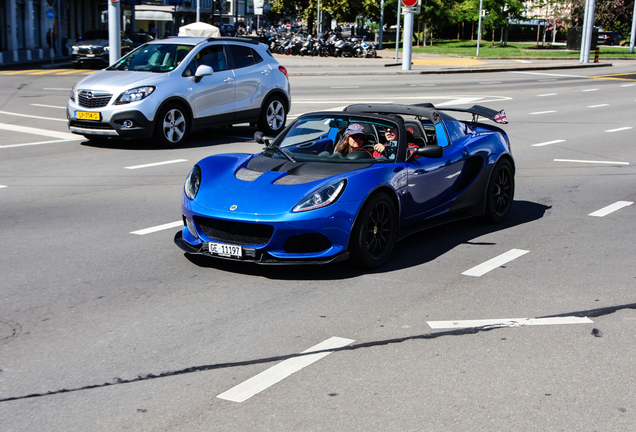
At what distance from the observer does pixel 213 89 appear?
14.0 meters

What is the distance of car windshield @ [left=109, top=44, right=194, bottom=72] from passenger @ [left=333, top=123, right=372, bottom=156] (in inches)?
295

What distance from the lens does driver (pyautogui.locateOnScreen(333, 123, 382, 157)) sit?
692 cm

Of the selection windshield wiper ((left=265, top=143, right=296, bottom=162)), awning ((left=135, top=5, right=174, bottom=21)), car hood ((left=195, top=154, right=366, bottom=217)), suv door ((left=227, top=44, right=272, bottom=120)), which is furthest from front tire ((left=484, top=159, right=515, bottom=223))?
awning ((left=135, top=5, right=174, bottom=21))

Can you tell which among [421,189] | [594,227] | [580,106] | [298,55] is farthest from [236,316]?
[298,55]

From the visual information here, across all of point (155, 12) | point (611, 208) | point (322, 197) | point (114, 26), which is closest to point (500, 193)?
point (611, 208)

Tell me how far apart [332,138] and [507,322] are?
262 cm

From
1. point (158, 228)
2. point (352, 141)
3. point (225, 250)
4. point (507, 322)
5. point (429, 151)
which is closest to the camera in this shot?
point (507, 322)

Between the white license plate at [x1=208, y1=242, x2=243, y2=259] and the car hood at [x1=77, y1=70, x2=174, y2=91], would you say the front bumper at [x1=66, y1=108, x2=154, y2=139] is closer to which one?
the car hood at [x1=77, y1=70, x2=174, y2=91]

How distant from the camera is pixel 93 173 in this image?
1094cm

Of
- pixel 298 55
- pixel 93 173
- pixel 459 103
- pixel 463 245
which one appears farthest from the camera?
pixel 298 55

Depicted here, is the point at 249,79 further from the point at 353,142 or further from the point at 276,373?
the point at 276,373

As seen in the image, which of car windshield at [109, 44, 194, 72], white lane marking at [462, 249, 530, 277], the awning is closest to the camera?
white lane marking at [462, 249, 530, 277]

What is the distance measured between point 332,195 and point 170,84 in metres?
8.07

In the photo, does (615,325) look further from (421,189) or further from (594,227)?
(594,227)
